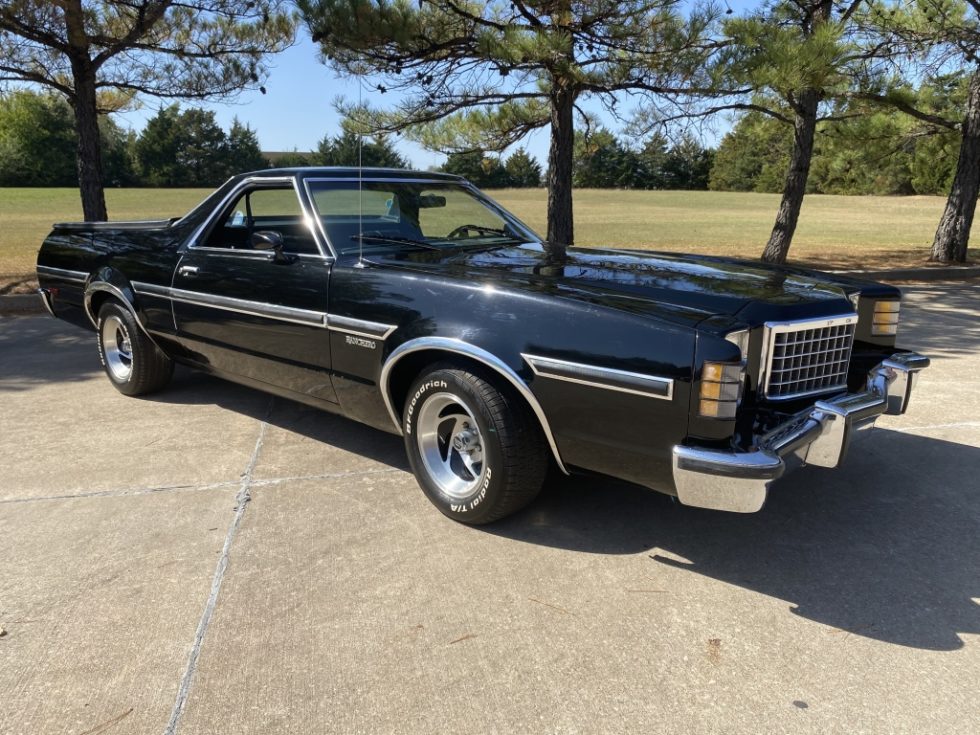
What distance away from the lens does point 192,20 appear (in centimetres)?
1062

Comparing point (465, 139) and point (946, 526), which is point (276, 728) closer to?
point (946, 526)

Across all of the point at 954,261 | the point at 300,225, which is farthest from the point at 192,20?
the point at 954,261

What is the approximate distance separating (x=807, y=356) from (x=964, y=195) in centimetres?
1360

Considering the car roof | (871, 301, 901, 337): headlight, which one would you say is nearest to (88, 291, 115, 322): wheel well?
the car roof

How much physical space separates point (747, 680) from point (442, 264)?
7.32ft

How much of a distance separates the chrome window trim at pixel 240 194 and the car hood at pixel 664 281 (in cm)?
49

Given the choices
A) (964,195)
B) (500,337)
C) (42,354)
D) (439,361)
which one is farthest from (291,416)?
(964,195)

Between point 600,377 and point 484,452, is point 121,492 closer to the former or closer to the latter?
point 484,452

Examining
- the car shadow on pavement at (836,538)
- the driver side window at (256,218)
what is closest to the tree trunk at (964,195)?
the car shadow on pavement at (836,538)

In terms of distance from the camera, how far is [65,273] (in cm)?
579

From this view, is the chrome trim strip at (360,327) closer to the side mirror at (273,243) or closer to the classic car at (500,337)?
the classic car at (500,337)

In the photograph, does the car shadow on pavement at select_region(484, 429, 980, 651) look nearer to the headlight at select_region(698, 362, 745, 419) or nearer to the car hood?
the headlight at select_region(698, 362, 745, 419)

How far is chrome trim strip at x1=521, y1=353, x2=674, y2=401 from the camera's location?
277 cm

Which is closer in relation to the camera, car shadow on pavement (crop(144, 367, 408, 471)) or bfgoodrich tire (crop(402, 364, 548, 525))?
bfgoodrich tire (crop(402, 364, 548, 525))
